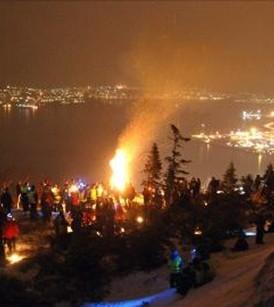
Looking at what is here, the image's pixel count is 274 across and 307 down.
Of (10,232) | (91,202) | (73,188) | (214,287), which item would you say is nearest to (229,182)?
(73,188)

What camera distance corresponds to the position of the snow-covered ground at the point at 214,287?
33.9 ft

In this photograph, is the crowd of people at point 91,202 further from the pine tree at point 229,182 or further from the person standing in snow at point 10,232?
the pine tree at point 229,182

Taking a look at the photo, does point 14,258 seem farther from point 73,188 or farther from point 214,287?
point 214,287

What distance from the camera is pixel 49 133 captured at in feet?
395

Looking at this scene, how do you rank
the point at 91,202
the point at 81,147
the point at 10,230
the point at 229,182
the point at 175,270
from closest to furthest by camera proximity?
the point at 175,270, the point at 10,230, the point at 91,202, the point at 229,182, the point at 81,147

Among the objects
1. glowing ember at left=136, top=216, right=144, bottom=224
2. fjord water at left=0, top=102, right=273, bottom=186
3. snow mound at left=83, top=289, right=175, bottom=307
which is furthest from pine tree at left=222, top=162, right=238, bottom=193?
fjord water at left=0, top=102, right=273, bottom=186

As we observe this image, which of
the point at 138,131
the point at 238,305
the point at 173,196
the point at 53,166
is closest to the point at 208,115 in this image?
the point at 138,131

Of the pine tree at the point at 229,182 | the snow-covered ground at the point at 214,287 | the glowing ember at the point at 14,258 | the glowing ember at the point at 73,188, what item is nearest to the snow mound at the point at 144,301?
the snow-covered ground at the point at 214,287

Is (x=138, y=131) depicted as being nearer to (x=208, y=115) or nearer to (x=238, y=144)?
(x=238, y=144)

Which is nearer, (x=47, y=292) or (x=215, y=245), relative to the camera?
(x=47, y=292)

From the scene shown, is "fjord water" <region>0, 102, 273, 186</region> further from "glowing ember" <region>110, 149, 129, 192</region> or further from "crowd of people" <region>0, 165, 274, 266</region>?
"crowd of people" <region>0, 165, 274, 266</region>

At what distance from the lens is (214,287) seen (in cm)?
1148

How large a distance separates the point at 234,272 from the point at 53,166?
74.3 meters

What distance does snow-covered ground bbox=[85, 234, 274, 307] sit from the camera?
10.3 m
